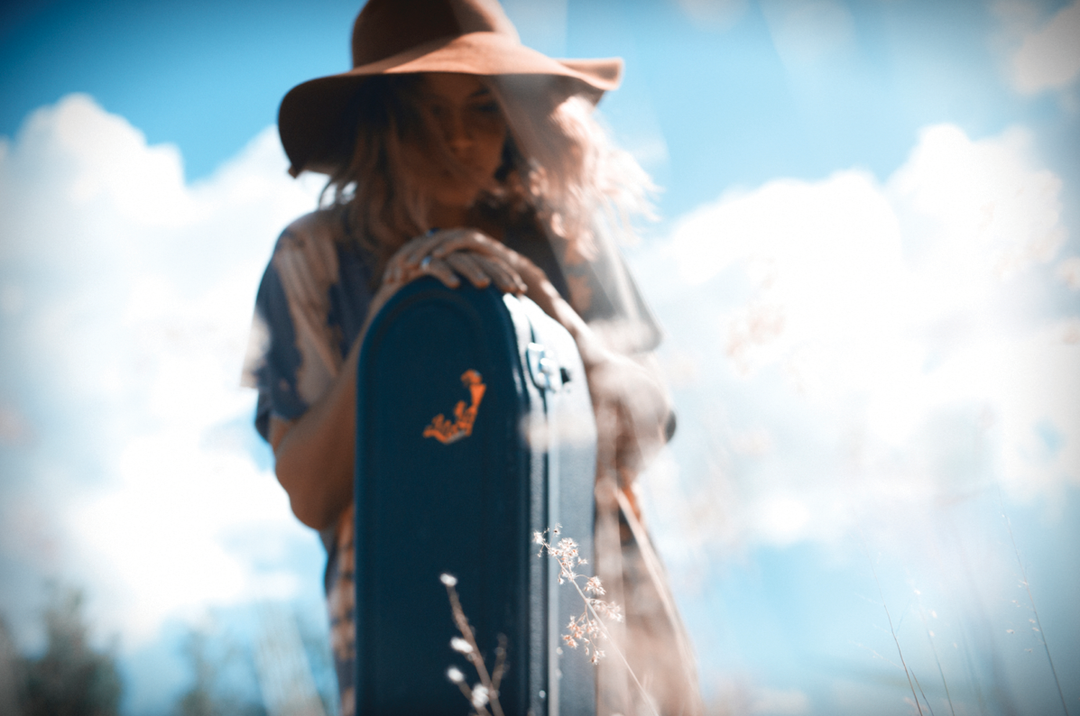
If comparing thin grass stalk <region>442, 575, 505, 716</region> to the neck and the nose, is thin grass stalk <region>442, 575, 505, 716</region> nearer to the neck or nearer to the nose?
the neck

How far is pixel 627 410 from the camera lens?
4.94 ft

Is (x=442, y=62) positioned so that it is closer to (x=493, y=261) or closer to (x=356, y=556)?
(x=493, y=261)

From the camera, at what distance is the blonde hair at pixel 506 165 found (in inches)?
63.9

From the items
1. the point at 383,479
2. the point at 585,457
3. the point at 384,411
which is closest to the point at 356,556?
the point at 383,479

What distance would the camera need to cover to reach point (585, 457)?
4.11 feet

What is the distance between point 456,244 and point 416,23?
73 cm

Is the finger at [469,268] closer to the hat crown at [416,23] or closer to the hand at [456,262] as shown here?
the hand at [456,262]

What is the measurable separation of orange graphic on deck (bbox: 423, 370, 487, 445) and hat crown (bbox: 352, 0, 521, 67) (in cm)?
97

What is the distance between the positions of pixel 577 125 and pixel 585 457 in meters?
1.01

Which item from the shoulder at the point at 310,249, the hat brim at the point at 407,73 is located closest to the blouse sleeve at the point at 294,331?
the shoulder at the point at 310,249

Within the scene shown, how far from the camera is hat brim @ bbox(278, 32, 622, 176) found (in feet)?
4.61

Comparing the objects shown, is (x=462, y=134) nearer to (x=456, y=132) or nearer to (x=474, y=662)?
(x=456, y=132)

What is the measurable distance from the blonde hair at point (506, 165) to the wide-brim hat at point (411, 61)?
0.16 ft

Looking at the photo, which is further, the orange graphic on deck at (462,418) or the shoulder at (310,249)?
the shoulder at (310,249)
